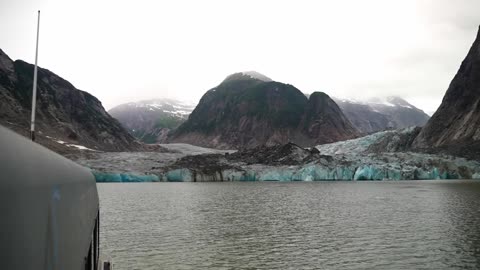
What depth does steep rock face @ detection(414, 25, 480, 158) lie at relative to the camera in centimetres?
14475

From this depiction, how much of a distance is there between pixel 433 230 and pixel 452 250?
7.21 meters

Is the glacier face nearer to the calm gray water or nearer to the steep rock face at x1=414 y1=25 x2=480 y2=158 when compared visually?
the steep rock face at x1=414 y1=25 x2=480 y2=158

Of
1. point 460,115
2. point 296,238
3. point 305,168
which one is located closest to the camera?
point 296,238

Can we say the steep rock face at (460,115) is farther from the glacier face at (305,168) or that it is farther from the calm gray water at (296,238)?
the calm gray water at (296,238)

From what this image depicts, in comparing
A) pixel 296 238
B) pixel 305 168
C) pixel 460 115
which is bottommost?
pixel 296 238

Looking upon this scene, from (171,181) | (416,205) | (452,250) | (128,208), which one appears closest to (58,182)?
(452,250)

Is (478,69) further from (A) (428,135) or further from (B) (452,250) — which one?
(B) (452,250)

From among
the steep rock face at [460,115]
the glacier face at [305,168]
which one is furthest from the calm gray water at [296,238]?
the steep rock face at [460,115]

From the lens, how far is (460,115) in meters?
159

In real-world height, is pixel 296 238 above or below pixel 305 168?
below

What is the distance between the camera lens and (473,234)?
90.2ft

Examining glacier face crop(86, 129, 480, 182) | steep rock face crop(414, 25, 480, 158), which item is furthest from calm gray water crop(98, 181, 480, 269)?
steep rock face crop(414, 25, 480, 158)

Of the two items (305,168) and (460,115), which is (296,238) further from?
(460,115)

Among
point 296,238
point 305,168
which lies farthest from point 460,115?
point 296,238
